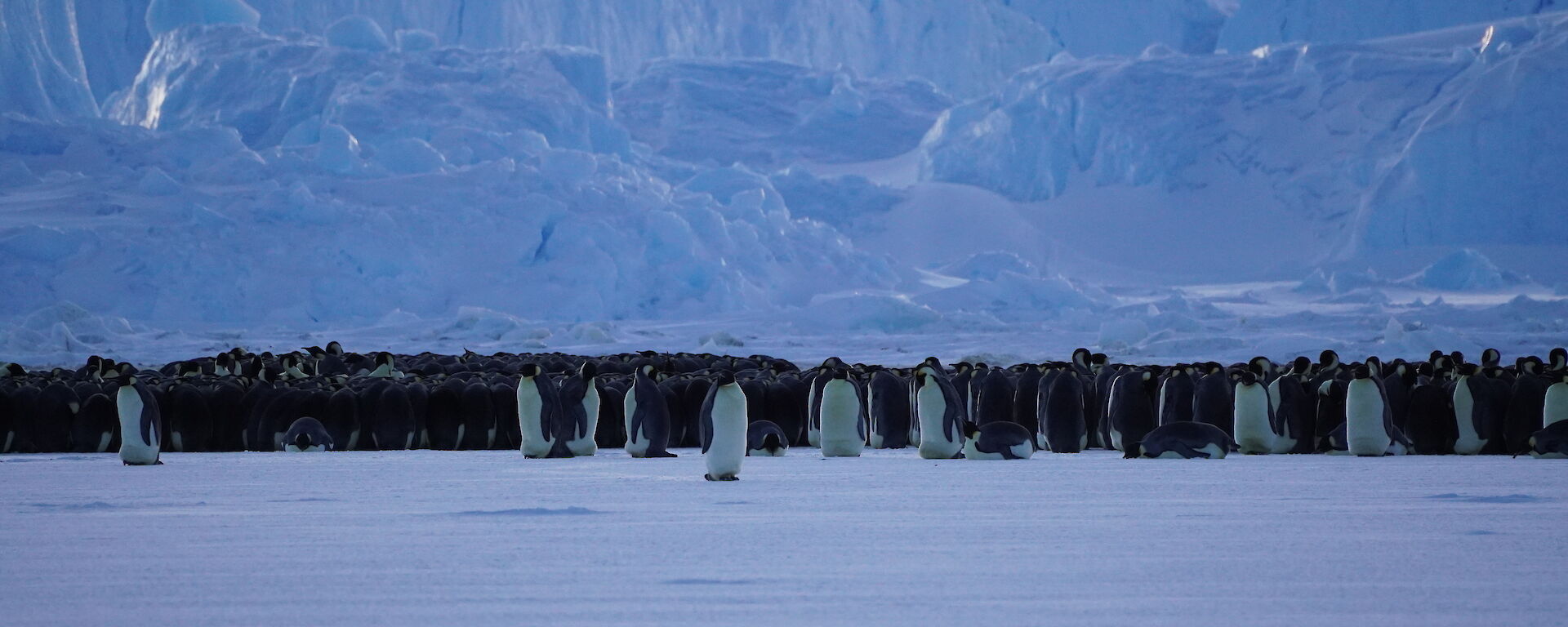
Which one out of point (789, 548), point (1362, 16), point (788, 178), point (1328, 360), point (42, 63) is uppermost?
point (1362, 16)

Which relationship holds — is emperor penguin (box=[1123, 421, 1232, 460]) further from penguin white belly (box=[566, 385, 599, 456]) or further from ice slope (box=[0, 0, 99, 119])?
ice slope (box=[0, 0, 99, 119])

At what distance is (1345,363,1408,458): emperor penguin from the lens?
9273 mm

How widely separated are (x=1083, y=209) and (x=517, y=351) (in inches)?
936

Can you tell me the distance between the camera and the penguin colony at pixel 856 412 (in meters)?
9.34

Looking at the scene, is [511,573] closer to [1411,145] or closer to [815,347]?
[815,347]

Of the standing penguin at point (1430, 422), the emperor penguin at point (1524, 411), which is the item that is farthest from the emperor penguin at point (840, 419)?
the emperor penguin at point (1524, 411)

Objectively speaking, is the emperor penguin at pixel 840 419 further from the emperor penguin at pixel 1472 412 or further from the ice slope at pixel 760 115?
the ice slope at pixel 760 115

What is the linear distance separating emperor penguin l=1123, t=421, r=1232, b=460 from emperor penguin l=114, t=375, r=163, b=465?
543 centimetres

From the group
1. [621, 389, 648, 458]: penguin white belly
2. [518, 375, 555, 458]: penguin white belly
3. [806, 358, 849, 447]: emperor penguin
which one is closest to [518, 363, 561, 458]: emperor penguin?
[518, 375, 555, 458]: penguin white belly

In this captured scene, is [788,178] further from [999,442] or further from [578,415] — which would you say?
[999,442]

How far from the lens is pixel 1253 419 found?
980cm

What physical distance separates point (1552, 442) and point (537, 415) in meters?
5.53

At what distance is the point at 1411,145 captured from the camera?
38438 mm

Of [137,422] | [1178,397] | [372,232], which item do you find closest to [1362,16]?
[372,232]
